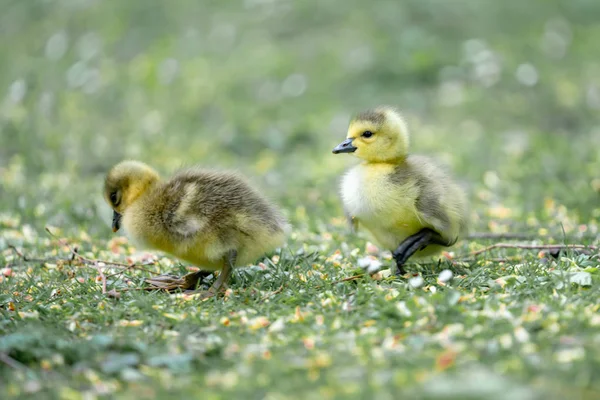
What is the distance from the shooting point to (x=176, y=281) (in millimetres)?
4965

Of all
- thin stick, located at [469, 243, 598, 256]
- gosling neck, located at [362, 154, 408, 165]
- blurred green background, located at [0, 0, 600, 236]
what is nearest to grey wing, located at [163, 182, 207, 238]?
gosling neck, located at [362, 154, 408, 165]

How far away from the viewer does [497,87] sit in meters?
11.0

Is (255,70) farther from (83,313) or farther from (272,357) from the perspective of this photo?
(272,357)

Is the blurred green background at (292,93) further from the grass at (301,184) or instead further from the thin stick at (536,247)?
the thin stick at (536,247)

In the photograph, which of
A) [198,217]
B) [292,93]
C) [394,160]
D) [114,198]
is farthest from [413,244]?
[292,93]

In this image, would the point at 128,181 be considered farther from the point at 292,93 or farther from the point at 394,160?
the point at 292,93

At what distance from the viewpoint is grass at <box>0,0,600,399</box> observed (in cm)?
340

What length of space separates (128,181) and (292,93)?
6277 millimetres

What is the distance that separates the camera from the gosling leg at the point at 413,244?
496 centimetres

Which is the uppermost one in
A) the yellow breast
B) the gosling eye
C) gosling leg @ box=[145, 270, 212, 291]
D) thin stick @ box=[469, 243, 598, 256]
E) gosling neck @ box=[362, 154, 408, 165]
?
gosling neck @ box=[362, 154, 408, 165]

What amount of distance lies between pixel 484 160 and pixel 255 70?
3.85 meters

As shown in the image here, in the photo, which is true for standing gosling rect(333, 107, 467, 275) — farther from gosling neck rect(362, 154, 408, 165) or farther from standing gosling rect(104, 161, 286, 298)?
standing gosling rect(104, 161, 286, 298)

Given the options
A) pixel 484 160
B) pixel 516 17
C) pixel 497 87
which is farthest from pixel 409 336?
pixel 516 17

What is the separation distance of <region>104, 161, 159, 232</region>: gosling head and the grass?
0.51 m
